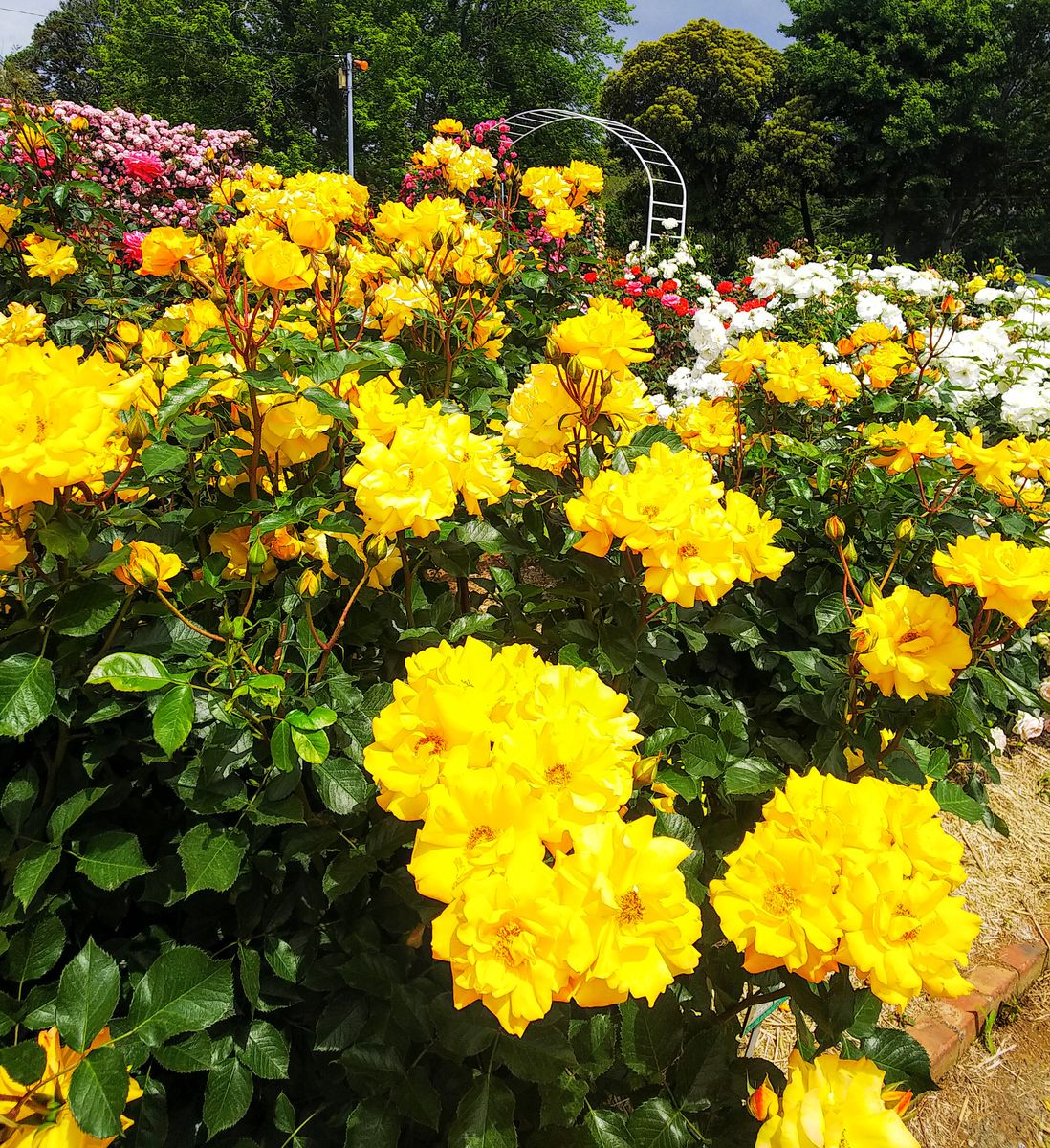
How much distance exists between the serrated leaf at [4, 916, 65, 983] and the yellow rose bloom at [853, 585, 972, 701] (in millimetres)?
1033

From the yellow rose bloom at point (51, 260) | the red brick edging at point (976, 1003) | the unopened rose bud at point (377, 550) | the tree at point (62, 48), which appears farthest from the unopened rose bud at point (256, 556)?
the tree at point (62, 48)

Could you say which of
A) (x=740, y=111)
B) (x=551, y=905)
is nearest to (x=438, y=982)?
(x=551, y=905)

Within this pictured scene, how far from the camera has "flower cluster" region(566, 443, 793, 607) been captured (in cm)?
87

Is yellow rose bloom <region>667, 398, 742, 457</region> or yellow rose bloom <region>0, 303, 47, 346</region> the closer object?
yellow rose bloom <region>0, 303, 47, 346</region>

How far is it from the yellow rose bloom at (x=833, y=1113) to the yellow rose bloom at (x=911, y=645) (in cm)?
44

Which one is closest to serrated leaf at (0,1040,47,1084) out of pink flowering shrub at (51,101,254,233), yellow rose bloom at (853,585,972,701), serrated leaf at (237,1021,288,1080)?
serrated leaf at (237,1021,288,1080)

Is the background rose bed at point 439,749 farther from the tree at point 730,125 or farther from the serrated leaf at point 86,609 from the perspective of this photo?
the tree at point 730,125

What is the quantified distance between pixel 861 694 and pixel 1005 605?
0.86ft

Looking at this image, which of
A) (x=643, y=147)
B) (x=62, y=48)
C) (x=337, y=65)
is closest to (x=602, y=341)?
(x=643, y=147)

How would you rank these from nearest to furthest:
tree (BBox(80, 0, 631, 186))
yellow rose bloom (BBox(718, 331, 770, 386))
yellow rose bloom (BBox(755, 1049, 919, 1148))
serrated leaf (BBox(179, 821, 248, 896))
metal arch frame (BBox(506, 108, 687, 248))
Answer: yellow rose bloom (BBox(755, 1049, 919, 1148)), serrated leaf (BBox(179, 821, 248, 896)), yellow rose bloom (BBox(718, 331, 770, 386)), metal arch frame (BBox(506, 108, 687, 248)), tree (BBox(80, 0, 631, 186))

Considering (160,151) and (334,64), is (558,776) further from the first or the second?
(334,64)

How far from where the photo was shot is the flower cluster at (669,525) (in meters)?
0.87

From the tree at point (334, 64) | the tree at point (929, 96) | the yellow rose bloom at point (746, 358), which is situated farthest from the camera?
the tree at point (929, 96)

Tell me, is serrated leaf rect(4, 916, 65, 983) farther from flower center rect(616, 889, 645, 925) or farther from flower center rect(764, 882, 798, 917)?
flower center rect(764, 882, 798, 917)
